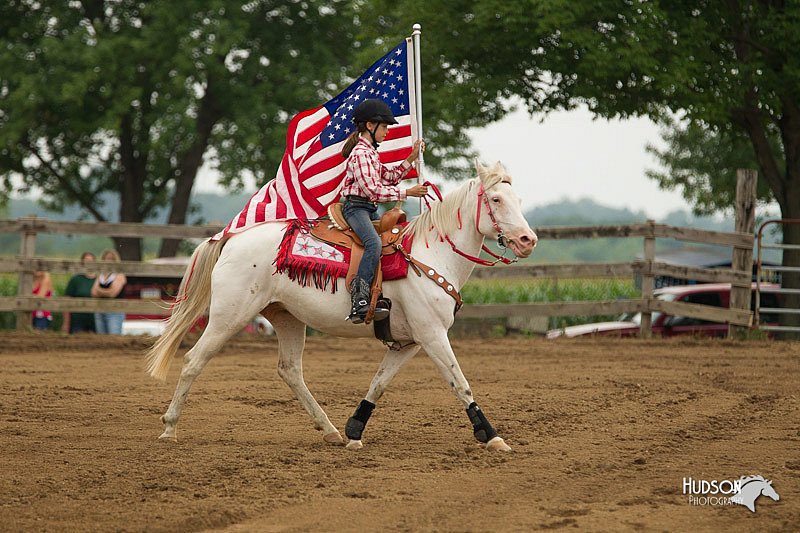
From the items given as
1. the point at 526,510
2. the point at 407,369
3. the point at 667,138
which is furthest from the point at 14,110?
the point at 526,510

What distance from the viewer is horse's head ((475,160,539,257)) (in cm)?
722

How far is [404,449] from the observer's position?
7328 millimetres

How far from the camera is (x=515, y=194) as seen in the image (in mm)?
7387

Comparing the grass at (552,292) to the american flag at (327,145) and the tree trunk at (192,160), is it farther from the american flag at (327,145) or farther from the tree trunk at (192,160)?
the american flag at (327,145)

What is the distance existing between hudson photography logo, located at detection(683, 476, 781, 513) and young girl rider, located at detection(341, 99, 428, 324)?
249 centimetres

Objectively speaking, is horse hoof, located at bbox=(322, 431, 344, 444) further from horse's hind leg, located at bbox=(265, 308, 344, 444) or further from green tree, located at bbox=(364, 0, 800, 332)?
green tree, located at bbox=(364, 0, 800, 332)

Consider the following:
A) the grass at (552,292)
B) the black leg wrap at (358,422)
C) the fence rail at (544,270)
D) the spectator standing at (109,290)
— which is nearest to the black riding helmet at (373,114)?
the black leg wrap at (358,422)

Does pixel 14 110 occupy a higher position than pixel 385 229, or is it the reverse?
pixel 14 110

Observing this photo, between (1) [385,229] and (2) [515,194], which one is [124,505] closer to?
Answer: (1) [385,229]

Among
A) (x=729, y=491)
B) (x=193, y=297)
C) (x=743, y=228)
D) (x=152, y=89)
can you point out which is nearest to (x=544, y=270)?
(x=743, y=228)

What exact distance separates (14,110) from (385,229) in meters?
21.3

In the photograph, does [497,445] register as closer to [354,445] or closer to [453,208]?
[354,445]

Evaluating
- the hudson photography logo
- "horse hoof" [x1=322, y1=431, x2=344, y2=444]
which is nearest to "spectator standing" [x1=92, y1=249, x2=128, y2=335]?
"horse hoof" [x1=322, y1=431, x2=344, y2=444]

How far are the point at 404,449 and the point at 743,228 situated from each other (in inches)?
393
